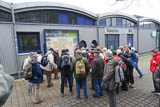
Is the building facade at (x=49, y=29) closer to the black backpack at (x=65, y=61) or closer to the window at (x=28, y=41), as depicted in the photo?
the window at (x=28, y=41)

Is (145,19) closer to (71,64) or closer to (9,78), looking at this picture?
(71,64)

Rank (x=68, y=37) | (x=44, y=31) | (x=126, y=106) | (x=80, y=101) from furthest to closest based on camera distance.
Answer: (x=68, y=37) → (x=44, y=31) → (x=80, y=101) → (x=126, y=106)

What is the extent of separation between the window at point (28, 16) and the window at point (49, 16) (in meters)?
0.41

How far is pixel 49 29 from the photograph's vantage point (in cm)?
815

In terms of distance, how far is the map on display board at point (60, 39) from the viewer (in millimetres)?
8281

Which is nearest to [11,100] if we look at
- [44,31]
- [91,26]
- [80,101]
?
[80,101]

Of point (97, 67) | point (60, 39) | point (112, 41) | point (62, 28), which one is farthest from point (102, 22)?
point (97, 67)

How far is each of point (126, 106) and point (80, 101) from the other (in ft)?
5.10

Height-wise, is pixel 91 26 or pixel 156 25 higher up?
pixel 156 25

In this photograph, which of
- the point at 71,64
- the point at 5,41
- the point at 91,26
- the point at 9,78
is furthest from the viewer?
the point at 91,26

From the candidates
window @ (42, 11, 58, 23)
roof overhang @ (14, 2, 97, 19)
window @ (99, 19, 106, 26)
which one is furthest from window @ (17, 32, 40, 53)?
window @ (99, 19, 106, 26)

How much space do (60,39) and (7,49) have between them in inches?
147

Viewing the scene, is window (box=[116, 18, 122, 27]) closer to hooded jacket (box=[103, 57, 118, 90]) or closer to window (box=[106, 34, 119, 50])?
window (box=[106, 34, 119, 50])

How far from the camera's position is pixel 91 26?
10680mm
